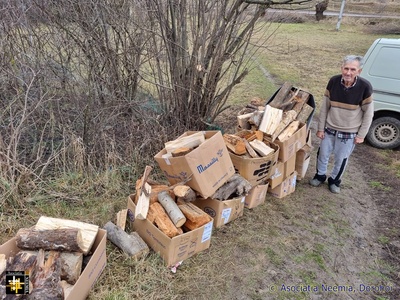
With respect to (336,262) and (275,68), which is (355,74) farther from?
(275,68)

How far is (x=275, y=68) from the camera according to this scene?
11172 millimetres

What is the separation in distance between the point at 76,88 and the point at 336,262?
12.4 ft

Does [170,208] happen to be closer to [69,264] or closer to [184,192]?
[184,192]

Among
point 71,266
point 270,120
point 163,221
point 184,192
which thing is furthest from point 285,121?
point 71,266

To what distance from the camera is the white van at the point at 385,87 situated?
545 cm

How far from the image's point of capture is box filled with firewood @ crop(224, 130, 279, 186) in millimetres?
3637

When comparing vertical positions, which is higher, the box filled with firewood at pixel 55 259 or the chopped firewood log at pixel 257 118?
the chopped firewood log at pixel 257 118

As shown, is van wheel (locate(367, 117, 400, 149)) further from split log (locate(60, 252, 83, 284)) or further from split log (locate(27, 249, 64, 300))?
split log (locate(27, 249, 64, 300))

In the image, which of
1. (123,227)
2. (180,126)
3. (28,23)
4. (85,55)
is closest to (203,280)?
(123,227)

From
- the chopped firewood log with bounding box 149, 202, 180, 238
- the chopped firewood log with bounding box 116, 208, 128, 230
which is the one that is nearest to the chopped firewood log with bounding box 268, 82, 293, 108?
the chopped firewood log with bounding box 149, 202, 180, 238

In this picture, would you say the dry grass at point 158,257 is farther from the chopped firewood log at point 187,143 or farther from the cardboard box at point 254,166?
the chopped firewood log at point 187,143

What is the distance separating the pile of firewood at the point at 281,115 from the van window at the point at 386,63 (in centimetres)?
182

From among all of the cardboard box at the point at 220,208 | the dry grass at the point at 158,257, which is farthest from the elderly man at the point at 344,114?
the cardboard box at the point at 220,208

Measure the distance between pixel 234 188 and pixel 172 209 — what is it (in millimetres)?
788
